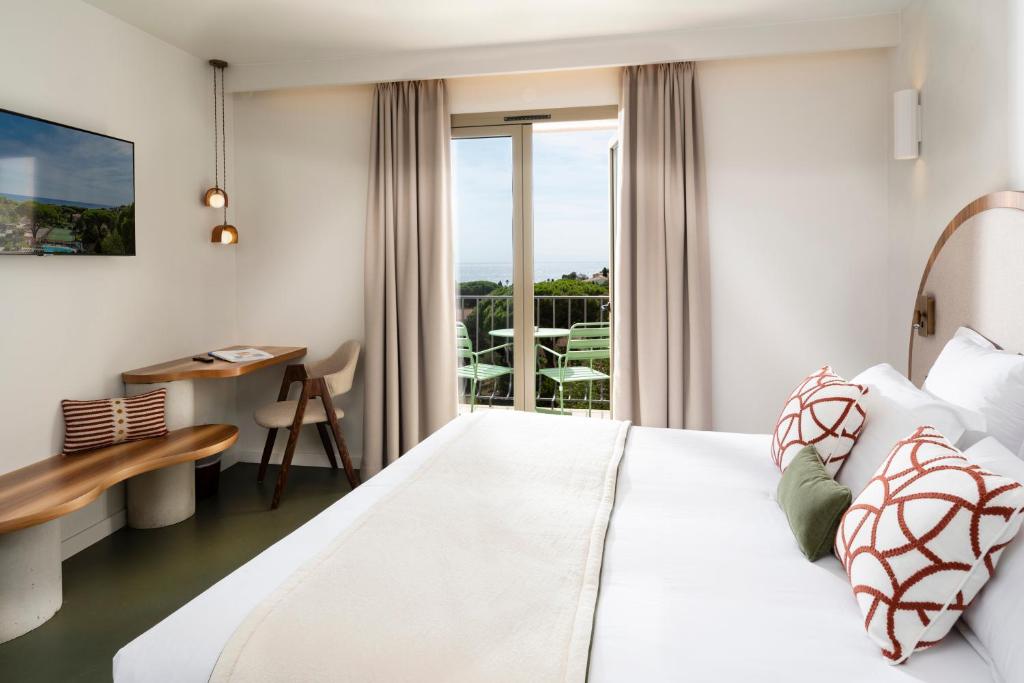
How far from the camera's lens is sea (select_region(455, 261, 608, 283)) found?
4148 mm

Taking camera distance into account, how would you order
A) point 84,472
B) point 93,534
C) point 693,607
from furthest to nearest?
point 93,534 → point 84,472 → point 693,607

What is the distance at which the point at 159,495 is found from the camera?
3307 millimetres

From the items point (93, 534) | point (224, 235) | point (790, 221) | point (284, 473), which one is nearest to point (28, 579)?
point (93, 534)

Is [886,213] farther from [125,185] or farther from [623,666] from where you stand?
[125,185]

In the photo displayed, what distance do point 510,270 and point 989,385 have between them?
273 centimetres

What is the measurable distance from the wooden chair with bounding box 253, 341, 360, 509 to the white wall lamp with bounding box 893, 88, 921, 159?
3.21 metres

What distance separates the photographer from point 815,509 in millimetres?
1566

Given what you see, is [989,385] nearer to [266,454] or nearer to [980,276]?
[980,276]

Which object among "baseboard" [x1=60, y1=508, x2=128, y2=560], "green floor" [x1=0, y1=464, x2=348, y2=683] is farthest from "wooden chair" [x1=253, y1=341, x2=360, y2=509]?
"baseboard" [x1=60, y1=508, x2=128, y2=560]

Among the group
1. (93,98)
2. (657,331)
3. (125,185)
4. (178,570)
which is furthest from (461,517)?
(93,98)

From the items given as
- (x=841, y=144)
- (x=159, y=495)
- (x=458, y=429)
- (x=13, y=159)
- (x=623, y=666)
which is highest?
(x=841, y=144)

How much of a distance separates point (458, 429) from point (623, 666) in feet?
5.11

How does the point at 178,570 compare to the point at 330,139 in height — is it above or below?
below

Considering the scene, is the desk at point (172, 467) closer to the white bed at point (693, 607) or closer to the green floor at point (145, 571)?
the green floor at point (145, 571)
